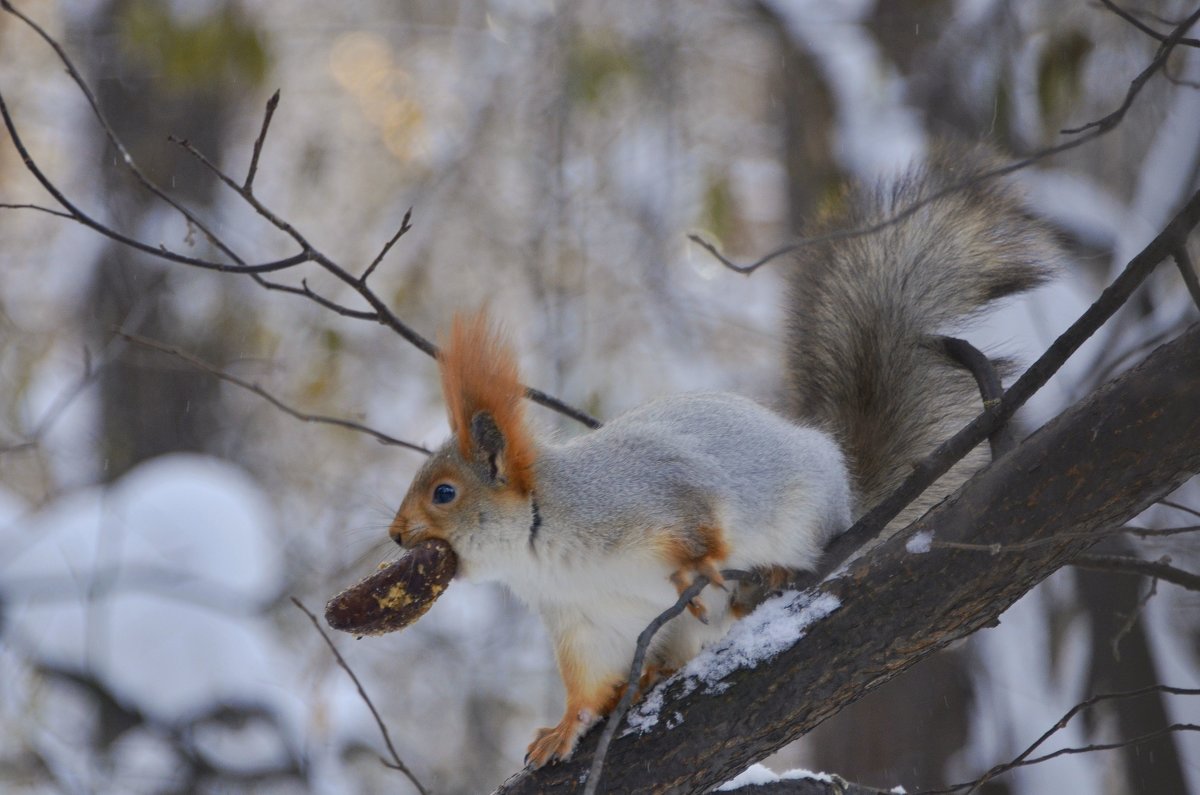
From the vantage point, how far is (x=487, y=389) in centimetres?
181

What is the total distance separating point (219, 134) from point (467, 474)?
198 inches

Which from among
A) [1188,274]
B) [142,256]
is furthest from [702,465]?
[142,256]

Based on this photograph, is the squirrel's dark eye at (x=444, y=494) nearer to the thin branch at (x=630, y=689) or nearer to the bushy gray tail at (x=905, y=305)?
the thin branch at (x=630, y=689)

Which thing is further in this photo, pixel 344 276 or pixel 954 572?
pixel 344 276

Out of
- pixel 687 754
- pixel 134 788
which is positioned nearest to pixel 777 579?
pixel 687 754

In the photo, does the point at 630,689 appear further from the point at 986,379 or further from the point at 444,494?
the point at 986,379

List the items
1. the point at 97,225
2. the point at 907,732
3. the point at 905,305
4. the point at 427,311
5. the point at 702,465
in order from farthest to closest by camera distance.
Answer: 1. the point at 427,311
2. the point at 907,732
3. the point at 905,305
4. the point at 702,465
5. the point at 97,225

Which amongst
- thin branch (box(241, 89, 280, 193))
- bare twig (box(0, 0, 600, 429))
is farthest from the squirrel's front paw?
thin branch (box(241, 89, 280, 193))

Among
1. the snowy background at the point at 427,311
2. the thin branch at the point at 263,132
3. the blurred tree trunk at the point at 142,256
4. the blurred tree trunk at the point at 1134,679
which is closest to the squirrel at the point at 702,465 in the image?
the snowy background at the point at 427,311

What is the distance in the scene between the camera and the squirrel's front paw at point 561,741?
1.72 m

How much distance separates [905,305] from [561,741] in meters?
0.98

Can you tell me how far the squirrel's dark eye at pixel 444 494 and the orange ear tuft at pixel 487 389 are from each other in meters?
0.06

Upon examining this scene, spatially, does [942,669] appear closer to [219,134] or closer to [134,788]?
[134,788]

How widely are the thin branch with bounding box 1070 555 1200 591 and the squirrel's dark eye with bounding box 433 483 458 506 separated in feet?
3.07
